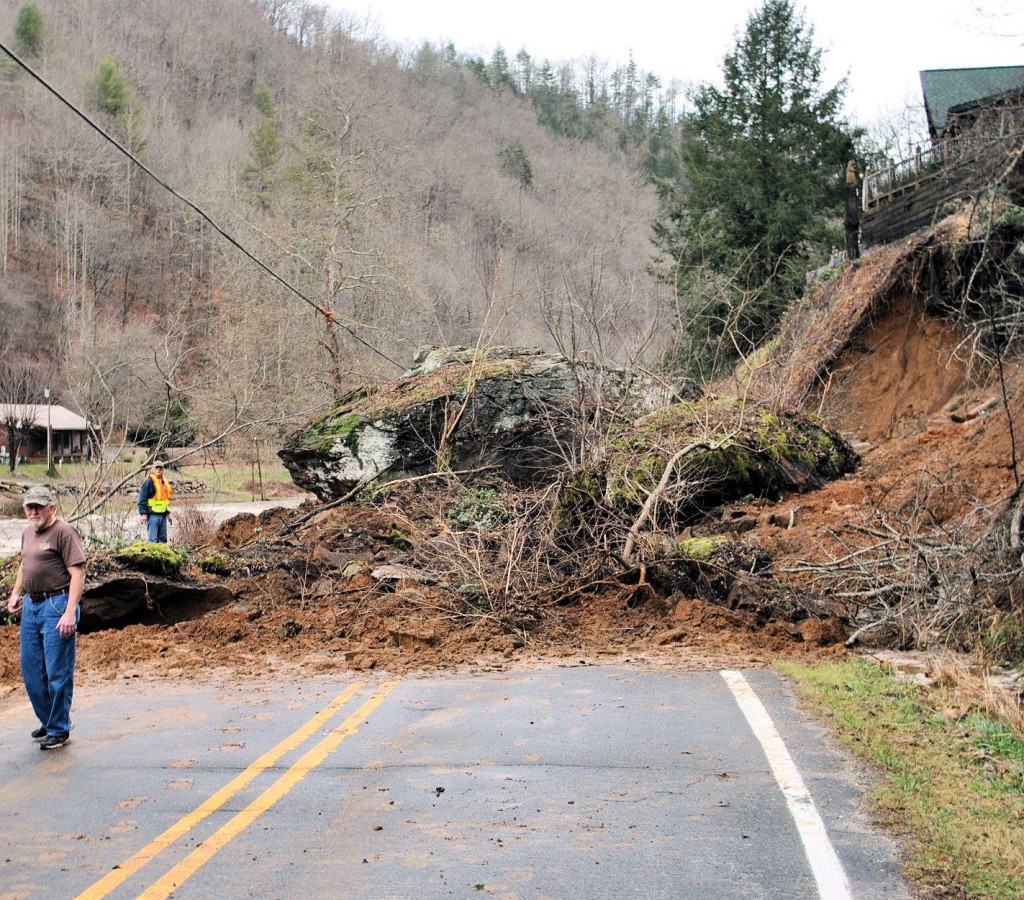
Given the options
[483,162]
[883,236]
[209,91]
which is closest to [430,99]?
[483,162]

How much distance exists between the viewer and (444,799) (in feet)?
18.5

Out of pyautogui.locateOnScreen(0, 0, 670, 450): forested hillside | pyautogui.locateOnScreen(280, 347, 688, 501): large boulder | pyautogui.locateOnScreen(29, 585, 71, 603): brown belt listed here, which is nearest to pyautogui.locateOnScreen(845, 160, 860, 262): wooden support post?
pyautogui.locateOnScreen(0, 0, 670, 450): forested hillside

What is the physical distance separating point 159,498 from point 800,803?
15090mm

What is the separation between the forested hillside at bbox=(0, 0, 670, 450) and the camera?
35938 mm

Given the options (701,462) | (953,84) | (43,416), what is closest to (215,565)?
(701,462)

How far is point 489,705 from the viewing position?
8031mm

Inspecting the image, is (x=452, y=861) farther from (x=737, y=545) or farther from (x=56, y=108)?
(x=56, y=108)

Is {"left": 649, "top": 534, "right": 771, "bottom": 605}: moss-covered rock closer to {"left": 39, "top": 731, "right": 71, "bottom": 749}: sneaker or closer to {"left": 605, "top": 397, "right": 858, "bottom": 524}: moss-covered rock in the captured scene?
{"left": 605, "top": 397, "right": 858, "bottom": 524}: moss-covered rock

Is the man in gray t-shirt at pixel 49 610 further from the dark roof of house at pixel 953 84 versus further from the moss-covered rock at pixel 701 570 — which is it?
the dark roof of house at pixel 953 84

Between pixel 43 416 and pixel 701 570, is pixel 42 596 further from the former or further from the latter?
pixel 43 416

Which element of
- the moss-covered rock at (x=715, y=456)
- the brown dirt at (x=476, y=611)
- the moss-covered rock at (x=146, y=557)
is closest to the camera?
the brown dirt at (x=476, y=611)

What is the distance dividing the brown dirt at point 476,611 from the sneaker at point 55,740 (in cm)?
278

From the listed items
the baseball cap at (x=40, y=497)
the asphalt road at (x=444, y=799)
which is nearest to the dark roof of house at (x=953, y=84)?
the asphalt road at (x=444, y=799)

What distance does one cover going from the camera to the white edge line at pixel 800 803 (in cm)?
441
